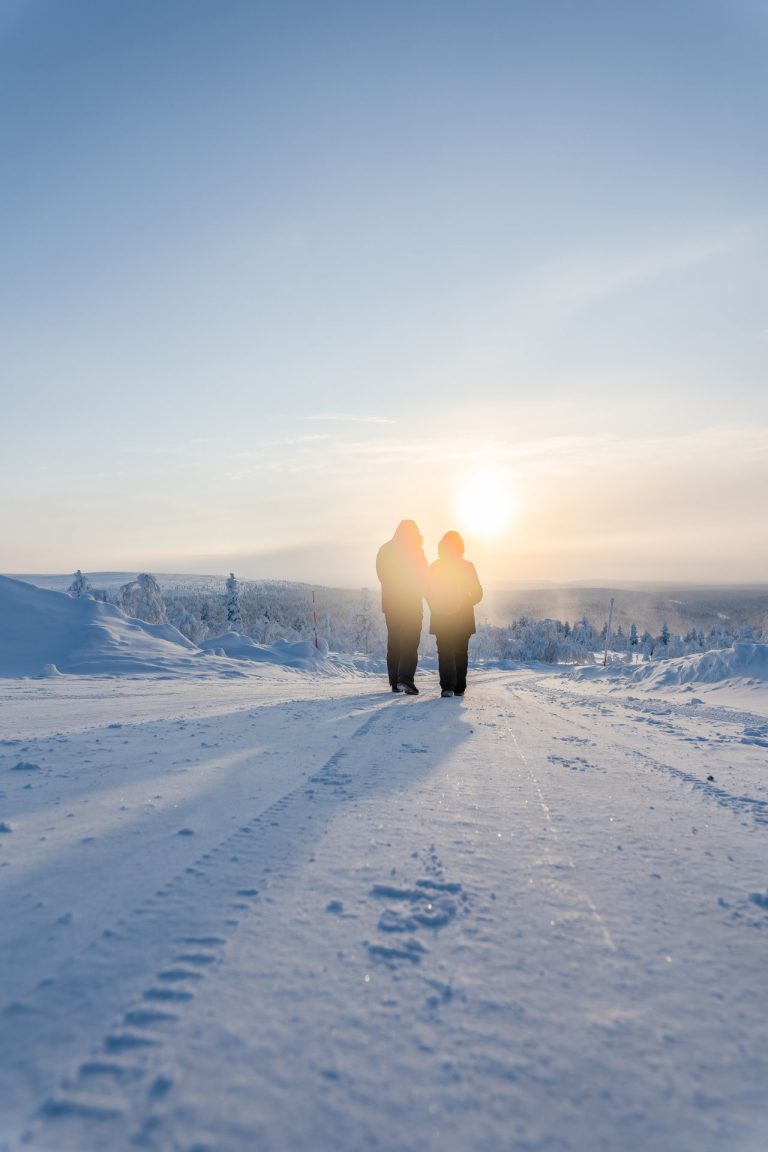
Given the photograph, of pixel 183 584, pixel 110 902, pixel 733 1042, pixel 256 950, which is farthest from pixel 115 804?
pixel 183 584

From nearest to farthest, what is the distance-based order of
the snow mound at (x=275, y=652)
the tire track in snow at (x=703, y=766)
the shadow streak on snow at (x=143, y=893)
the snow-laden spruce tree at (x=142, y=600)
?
the shadow streak on snow at (x=143, y=893) < the tire track in snow at (x=703, y=766) < the snow mound at (x=275, y=652) < the snow-laden spruce tree at (x=142, y=600)

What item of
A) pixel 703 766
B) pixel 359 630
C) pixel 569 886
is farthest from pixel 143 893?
pixel 359 630

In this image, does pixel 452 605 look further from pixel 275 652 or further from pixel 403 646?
pixel 275 652

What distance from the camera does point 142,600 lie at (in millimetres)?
29328

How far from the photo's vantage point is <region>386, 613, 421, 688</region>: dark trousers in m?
8.48

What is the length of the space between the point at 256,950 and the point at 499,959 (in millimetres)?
629

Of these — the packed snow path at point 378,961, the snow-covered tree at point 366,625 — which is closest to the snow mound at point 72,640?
the packed snow path at point 378,961

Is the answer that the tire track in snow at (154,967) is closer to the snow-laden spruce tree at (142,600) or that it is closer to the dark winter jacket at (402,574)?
the dark winter jacket at (402,574)

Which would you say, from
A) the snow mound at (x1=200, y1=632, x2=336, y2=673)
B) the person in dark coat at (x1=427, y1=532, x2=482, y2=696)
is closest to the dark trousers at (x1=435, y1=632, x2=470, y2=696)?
the person in dark coat at (x1=427, y1=532, x2=482, y2=696)

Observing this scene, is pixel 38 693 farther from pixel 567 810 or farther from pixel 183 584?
pixel 183 584

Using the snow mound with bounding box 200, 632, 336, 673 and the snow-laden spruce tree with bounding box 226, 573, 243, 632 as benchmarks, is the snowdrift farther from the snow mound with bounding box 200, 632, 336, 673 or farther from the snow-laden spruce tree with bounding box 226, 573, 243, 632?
the snow-laden spruce tree with bounding box 226, 573, 243, 632

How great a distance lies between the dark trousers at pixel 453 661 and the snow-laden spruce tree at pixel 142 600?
2355 centimetres

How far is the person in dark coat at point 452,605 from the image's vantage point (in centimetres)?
848

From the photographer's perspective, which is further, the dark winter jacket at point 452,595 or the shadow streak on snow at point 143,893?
the dark winter jacket at point 452,595
